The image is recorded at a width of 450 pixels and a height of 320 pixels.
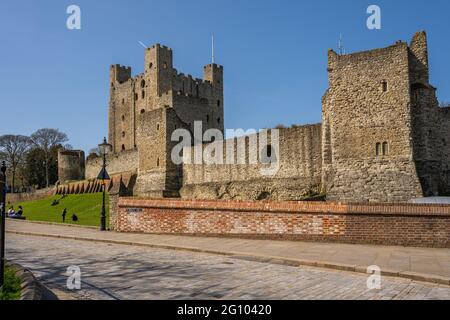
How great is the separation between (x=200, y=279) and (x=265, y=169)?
69.2ft

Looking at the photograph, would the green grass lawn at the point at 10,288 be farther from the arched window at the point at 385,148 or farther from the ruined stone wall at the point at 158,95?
the ruined stone wall at the point at 158,95

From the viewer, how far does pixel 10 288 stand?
6.91 meters

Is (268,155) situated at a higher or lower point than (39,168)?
lower

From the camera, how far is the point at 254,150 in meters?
30.2

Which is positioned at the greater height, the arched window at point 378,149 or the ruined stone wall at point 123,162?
the ruined stone wall at point 123,162

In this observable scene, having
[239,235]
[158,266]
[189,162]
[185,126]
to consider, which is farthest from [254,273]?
[185,126]

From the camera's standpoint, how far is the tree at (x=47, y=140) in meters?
77.5

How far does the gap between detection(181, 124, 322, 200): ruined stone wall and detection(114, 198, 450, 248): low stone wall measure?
11.1m

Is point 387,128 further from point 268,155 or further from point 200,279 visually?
point 200,279

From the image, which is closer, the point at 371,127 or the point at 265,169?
the point at 371,127

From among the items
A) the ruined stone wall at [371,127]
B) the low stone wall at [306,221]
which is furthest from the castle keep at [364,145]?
the low stone wall at [306,221]

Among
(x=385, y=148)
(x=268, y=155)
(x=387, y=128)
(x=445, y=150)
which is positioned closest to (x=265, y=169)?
(x=268, y=155)

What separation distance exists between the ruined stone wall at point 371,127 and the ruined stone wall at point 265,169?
2300 mm
